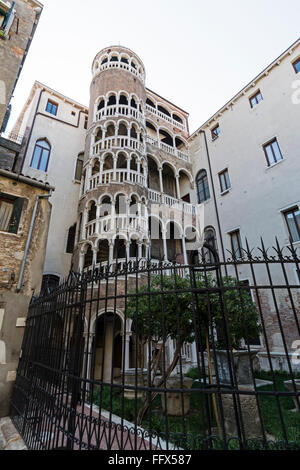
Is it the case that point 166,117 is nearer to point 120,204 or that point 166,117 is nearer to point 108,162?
point 108,162

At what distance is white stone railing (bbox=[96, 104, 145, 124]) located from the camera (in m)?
16.1

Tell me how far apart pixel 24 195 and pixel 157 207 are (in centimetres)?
851

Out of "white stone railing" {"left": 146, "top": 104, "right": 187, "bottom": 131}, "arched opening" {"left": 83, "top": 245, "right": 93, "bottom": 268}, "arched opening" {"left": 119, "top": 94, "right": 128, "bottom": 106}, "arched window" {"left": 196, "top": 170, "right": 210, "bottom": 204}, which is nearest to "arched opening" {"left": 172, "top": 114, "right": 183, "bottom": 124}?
"white stone railing" {"left": 146, "top": 104, "right": 187, "bottom": 131}

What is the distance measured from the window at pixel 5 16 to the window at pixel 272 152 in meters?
14.6

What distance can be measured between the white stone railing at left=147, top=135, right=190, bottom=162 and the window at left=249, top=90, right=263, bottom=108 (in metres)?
6.12

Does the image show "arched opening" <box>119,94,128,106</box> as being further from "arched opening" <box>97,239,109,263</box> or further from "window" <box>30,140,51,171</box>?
"arched opening" <box>97,239,109,263</box>

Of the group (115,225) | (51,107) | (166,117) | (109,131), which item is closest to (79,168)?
(109,131)

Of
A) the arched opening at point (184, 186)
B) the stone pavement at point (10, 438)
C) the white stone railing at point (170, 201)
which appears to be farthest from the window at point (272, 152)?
the stone pavement at point (10, 438)

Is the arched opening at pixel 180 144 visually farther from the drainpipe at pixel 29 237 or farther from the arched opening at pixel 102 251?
the drainpipe at pixel 29 237

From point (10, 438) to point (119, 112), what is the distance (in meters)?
17.8

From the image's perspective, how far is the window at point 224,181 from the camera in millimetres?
16475

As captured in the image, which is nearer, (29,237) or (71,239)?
(29,237)

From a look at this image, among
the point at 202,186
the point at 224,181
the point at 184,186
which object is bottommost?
the point at 224,181

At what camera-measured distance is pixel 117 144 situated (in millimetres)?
15344
